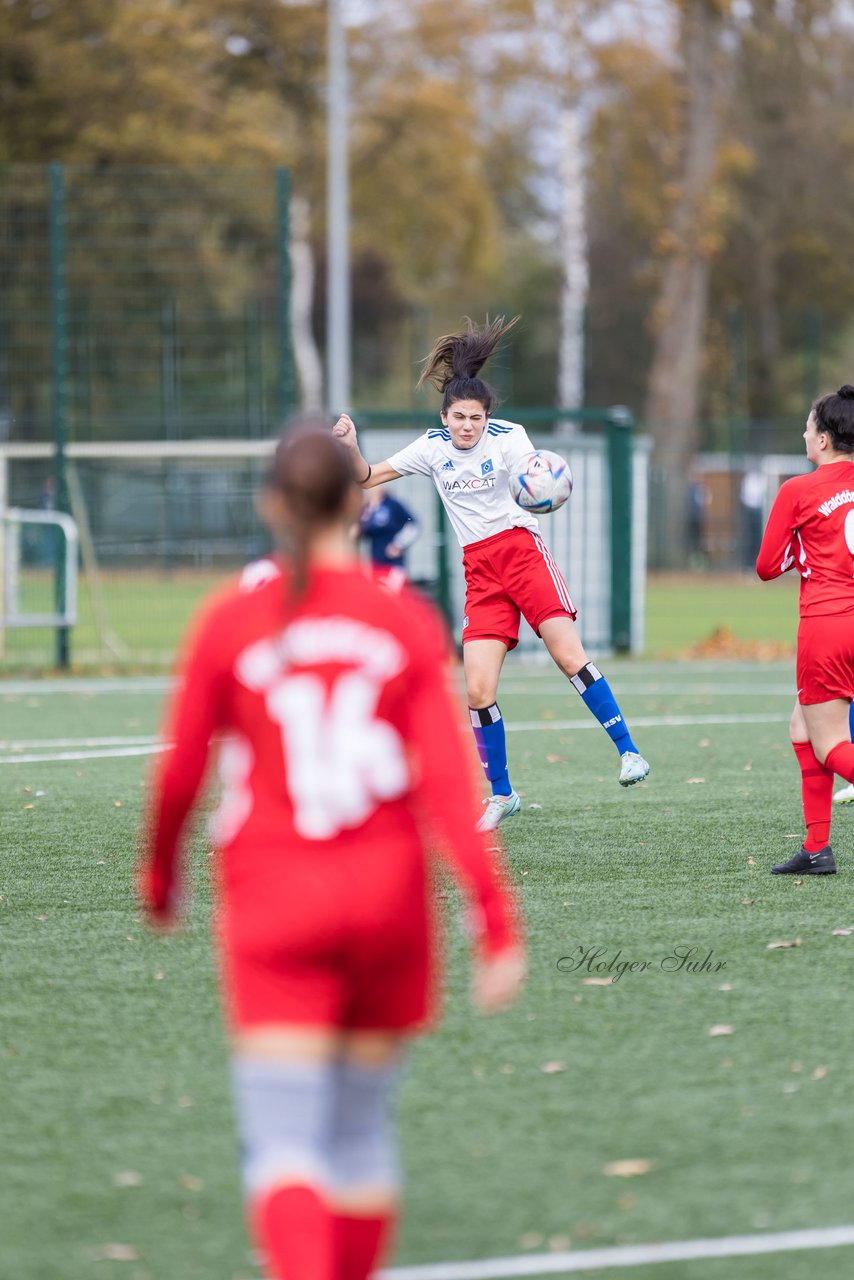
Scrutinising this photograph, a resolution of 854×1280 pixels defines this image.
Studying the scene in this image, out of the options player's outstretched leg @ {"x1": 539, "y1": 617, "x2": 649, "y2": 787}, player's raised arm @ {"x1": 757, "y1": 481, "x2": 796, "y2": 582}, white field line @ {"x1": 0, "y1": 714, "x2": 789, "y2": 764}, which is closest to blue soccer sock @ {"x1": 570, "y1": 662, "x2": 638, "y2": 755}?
player's outstretched leg @ {"x1": 539, "y1": 617, "x2": 649, "y2": 787}

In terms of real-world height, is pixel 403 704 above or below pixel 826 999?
above

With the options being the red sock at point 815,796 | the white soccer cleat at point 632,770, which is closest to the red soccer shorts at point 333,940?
the red sock at point 815,796

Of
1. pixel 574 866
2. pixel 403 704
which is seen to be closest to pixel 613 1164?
pixel 403 704

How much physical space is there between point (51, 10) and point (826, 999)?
122ft

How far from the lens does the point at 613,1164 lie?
4.11m

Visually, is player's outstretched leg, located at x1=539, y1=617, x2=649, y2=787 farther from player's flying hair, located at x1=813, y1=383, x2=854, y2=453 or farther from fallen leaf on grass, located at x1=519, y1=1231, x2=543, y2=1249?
fallen leaf on grass, located at x1=519, y1=1231, x2=543, y2=1249

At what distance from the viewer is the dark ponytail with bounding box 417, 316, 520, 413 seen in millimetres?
7934

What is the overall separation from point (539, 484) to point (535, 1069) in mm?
3716

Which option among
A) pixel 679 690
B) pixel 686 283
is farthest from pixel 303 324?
pixel 679 690

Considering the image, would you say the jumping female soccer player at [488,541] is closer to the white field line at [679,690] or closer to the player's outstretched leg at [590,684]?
the player's outstretched leg at [590,684]

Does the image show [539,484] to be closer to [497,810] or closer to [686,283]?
[497,810]

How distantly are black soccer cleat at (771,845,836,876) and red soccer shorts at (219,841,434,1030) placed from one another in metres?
4.52

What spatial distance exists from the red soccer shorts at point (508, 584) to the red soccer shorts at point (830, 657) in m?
1.55

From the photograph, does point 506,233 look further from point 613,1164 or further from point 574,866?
point 613,1164
